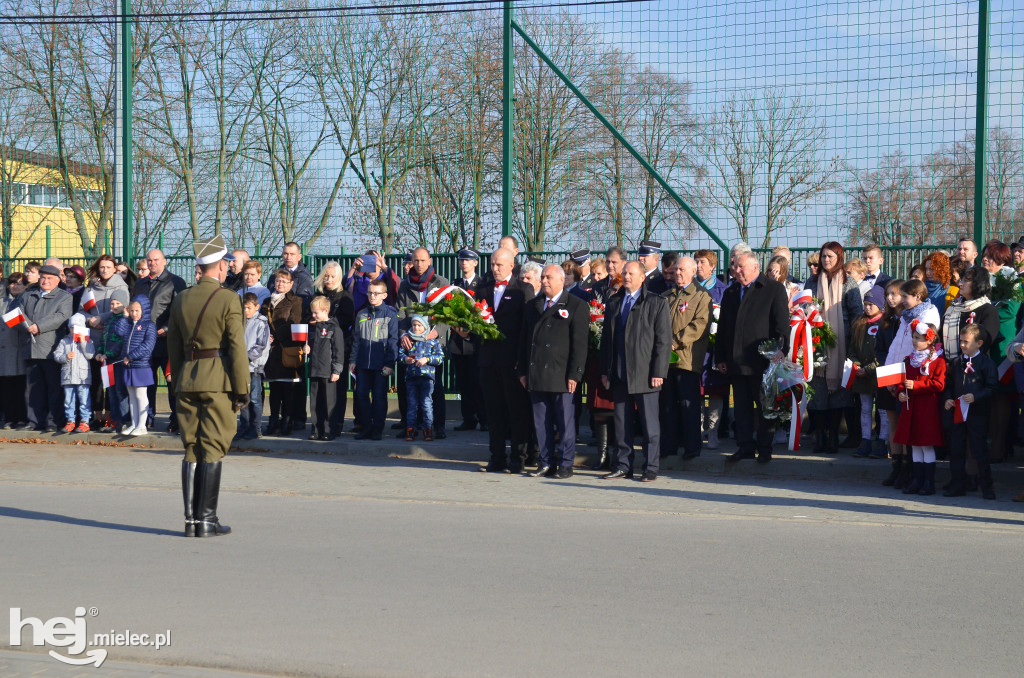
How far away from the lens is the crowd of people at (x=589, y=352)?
10.6m

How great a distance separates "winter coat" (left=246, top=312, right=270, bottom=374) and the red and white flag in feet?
26.4

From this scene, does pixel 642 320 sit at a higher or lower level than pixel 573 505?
higher

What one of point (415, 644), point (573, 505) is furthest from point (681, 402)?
point (415, 644)

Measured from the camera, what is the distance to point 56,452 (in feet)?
45.6

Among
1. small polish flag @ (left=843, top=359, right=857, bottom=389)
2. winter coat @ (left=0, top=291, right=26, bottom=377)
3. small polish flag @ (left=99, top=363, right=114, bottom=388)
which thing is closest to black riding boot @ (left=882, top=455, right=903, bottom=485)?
small polish flag @ (left=843, top=359, right=857, bottom=389)

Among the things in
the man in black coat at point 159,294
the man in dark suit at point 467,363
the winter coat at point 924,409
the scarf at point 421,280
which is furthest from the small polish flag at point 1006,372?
the man in black coat at point 159,294

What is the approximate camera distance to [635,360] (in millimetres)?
11242

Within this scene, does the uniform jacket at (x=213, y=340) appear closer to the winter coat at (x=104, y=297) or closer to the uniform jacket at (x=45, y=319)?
the winter coat at (x=104, y=297)

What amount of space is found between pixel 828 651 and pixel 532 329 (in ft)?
21.1

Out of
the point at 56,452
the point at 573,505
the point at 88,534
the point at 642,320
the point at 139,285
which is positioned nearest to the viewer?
the point at 88,534

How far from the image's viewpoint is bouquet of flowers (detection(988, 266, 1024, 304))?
10.8m

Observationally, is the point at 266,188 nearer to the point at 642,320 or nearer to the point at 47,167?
the point at 47,167

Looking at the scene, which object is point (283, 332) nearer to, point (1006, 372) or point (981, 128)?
point (1006, 372)

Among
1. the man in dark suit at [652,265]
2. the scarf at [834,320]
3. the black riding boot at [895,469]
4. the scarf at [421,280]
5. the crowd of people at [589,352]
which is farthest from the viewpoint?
the scarf at [421,280]
